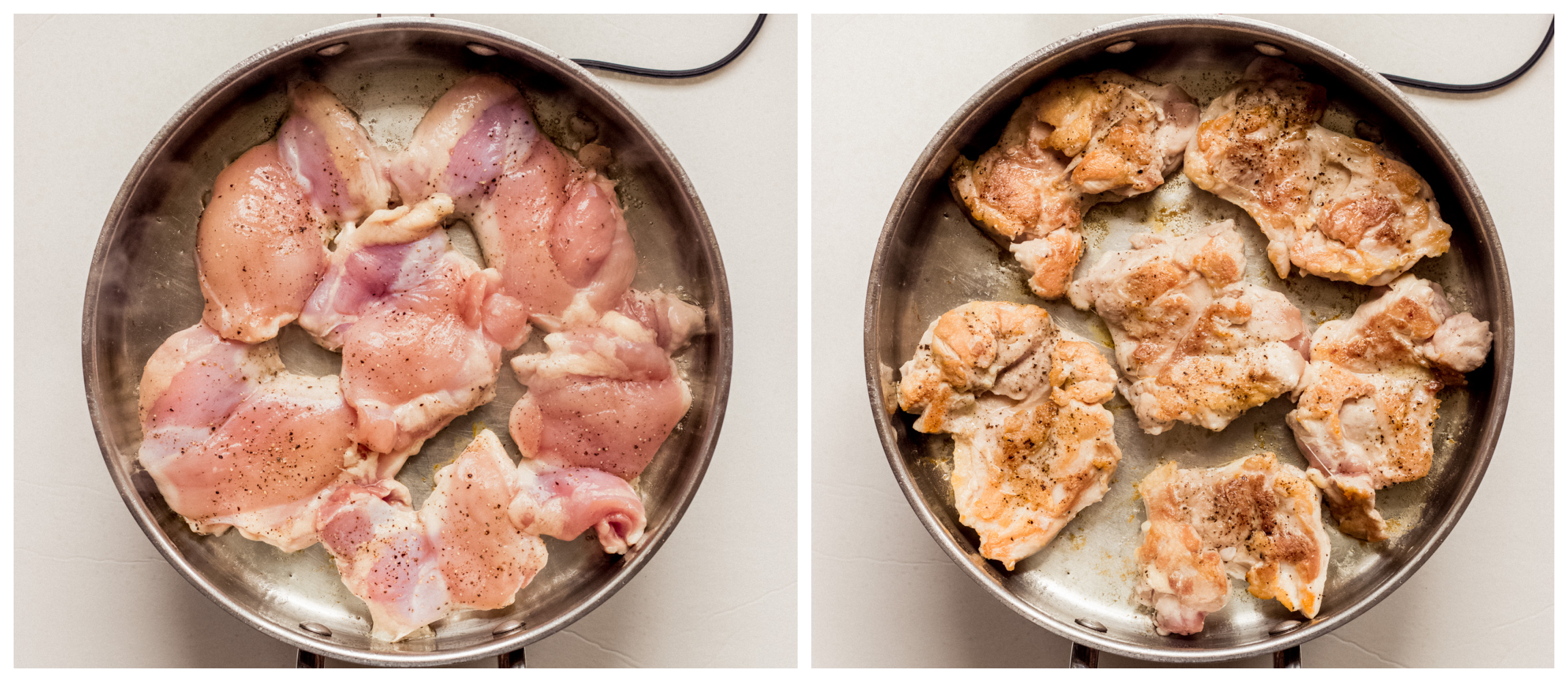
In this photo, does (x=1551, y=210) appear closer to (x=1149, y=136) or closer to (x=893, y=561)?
(x=1149, y=136)

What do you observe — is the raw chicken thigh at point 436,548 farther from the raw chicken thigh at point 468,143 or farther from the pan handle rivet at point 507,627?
the raw chicken thigh at point 468,143

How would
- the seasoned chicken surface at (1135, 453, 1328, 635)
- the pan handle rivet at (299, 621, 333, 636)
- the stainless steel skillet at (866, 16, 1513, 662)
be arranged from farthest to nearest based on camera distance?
the pan handle rivet at (299, 621, 333, 636)
the seasoned chicken surface at (1135, 453, 1328, 635)
the stainless steel skillet at (866, 16, 1513, 662)

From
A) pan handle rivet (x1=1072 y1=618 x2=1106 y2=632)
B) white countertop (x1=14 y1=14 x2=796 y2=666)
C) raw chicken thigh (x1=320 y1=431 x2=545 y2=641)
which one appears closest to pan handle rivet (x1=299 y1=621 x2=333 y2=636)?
raw chicken thigh (x1=320 y1=431 x2=545 y2=641)

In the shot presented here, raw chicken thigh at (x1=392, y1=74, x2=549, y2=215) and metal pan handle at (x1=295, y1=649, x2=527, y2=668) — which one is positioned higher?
raw chicken thigh at (x1=392, y1=74, x2=549, y2=215)

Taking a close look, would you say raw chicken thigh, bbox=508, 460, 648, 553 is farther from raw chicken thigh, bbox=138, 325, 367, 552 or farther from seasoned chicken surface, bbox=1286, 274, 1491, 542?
seasoned chicken surface, bbox=1286, 274, 1491, 542

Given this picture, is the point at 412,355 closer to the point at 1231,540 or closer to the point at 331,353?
the point at 331,353

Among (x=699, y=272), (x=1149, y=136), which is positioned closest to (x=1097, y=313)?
(x=1149, y=136)
